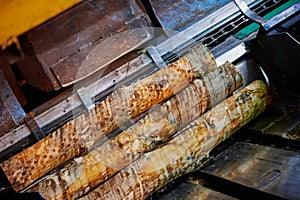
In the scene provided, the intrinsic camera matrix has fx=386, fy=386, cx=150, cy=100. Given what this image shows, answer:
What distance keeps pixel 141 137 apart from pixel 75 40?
1613mm

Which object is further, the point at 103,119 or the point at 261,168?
the point at 103,119

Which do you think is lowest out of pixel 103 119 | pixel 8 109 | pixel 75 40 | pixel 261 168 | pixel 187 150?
pixel 261 168

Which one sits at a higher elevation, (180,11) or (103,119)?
(180,11)

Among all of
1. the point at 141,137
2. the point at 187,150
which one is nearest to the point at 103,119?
the point at 141,137

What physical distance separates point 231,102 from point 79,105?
5.38ft

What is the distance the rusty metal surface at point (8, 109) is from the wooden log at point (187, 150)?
4.56ft

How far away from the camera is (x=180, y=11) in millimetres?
5145

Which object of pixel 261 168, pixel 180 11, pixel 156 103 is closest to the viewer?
pixel 261 168

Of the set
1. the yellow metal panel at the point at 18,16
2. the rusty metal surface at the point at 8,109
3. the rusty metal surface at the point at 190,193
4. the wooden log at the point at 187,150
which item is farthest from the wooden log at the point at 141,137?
the yellow metal panel at the point at 18,16

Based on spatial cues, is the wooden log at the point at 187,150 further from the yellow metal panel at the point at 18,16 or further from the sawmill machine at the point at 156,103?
the yellow metal panel at the point at 18,16

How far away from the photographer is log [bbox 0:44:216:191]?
361 cm

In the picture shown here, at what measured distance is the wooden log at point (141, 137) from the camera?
3.49 m

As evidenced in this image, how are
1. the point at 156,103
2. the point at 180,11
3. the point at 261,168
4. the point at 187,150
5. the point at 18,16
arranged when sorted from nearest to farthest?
the point at 18,16 → the point at 261,168 → the point at 187,150 → the point at 156,103 → the point at 180,11

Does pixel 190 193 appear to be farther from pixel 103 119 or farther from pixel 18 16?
pixel 18 16
